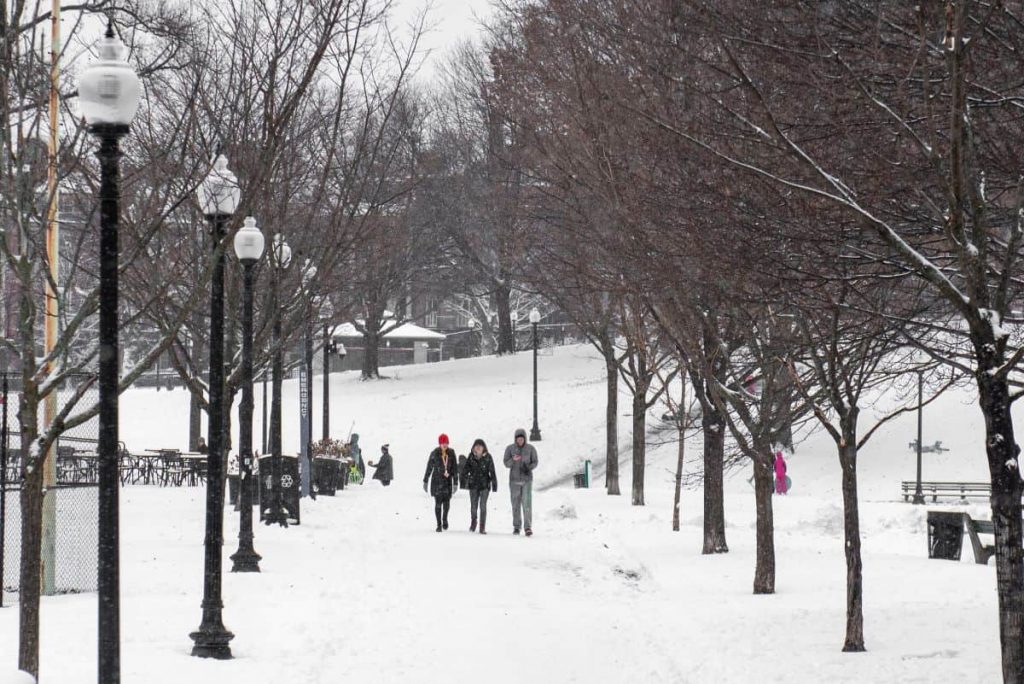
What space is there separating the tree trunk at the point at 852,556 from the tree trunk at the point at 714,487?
711 centimetres

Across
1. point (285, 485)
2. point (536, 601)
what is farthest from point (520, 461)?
point (536, 601)

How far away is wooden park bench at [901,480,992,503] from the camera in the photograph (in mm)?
32906

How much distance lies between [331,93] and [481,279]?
24.6m

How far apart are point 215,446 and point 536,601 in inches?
199

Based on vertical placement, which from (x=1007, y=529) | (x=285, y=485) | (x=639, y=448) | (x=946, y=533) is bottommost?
(x=946, y=533)

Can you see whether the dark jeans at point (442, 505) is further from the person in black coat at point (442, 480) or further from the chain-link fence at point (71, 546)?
the chain-link fence at point (71, 546)

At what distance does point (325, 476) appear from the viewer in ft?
100

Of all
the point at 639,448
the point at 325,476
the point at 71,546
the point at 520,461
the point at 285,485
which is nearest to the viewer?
the point at 71,546

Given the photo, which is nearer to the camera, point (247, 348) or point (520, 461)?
point (247, 348)

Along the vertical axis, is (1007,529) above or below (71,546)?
above

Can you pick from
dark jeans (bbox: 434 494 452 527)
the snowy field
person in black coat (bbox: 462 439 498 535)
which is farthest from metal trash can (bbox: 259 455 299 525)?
person in black coat (bbox: 462 439 498 535)

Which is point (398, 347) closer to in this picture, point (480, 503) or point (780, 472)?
point (780, 472)

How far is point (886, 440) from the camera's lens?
41.4 m

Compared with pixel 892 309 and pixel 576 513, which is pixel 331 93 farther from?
pixel 892 309
